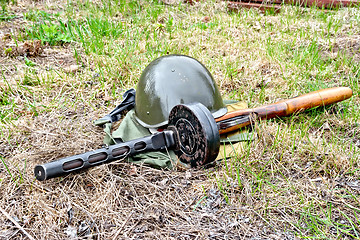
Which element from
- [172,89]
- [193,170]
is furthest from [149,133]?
[193,170]

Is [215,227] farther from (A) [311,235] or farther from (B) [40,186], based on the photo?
(B) [40,186]

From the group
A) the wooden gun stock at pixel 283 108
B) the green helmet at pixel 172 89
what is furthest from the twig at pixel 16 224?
the wooden gun stock at pixel 283 108

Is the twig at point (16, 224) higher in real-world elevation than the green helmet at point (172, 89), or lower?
lower

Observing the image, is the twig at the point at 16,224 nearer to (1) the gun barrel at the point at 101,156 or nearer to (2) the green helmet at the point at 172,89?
(1) the gun barrel at the point at 101,156

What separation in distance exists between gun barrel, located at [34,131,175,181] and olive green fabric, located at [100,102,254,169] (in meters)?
0.11

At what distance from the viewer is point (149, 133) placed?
9.52 ft

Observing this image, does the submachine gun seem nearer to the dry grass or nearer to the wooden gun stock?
the wooden gun stock

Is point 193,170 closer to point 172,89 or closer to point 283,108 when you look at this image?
point 172,89

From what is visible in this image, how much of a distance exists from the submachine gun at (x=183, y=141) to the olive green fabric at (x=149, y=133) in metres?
0.09

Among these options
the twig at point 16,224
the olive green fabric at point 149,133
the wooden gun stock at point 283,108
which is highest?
the wooden gun stock at point 283,108

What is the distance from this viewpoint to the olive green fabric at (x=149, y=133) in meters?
2.54

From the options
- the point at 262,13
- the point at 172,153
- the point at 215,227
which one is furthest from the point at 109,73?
the point at 262,13

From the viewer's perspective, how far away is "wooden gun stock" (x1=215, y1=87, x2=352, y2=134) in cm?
274

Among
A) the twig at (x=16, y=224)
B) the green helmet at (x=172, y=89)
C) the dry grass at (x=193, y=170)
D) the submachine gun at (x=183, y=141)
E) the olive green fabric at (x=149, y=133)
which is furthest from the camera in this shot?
the green helmet at (x=172, y=89)
